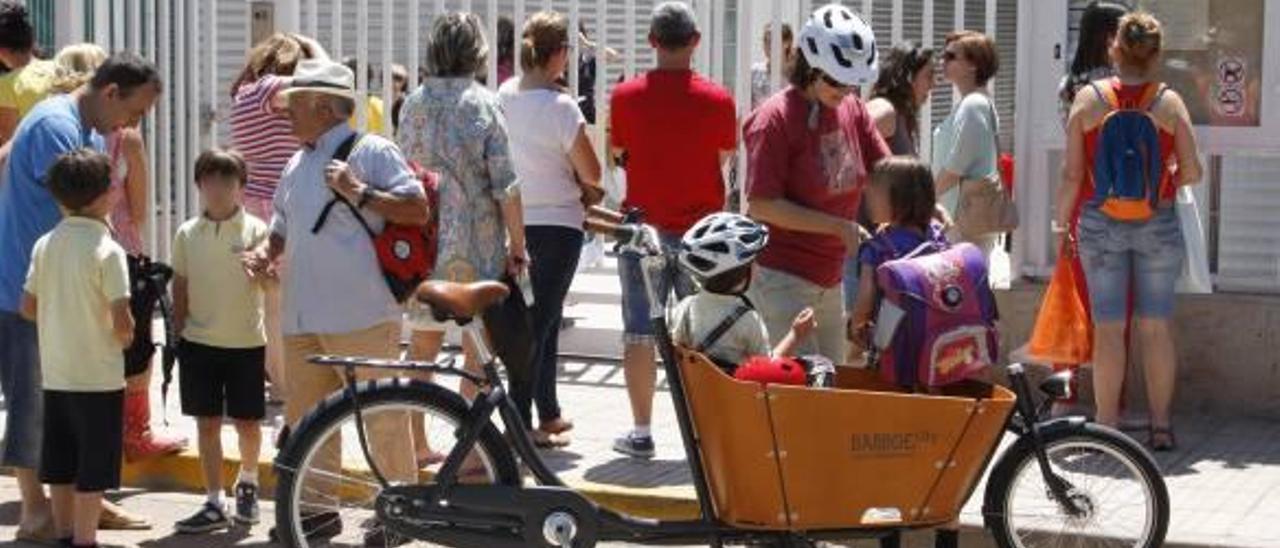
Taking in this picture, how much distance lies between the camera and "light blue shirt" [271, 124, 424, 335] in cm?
754

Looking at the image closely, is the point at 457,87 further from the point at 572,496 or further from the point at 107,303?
the point at 572,496

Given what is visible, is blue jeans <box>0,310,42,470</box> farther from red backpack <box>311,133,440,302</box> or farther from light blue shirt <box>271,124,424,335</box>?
red backpack <box>311,133,440,302</box>

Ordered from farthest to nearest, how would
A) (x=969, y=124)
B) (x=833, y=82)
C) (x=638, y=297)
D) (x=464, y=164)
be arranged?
1. (x=969, y=124)
2. (x=638, y=297)
3. (x=464, y=164)
4. (x=833, y=82)

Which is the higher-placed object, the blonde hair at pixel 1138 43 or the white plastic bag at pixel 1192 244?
the blonde hair at pixel 1138 43

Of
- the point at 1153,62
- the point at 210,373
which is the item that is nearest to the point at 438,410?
the point at 210,373

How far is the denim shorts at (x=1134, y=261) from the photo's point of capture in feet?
29.8

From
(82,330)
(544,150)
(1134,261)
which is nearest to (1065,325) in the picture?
(1134,261)

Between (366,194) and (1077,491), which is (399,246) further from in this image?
(1077,491)

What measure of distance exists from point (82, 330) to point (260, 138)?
2466mm

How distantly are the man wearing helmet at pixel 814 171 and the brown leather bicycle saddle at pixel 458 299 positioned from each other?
1368mm

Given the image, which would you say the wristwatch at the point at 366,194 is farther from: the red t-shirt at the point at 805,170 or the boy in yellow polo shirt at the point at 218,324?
the red t-shirt at the point at 805,170

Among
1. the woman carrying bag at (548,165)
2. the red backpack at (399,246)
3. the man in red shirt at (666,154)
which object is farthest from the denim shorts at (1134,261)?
the red backpack at (399,246)

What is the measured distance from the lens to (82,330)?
24.5ft

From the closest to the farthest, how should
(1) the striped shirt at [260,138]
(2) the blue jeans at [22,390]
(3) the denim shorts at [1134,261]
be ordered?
(2) the blue jeans at [22,390]
(3) the denim shorts at [1134,261]
(1) the striped shirt at [260,138]
